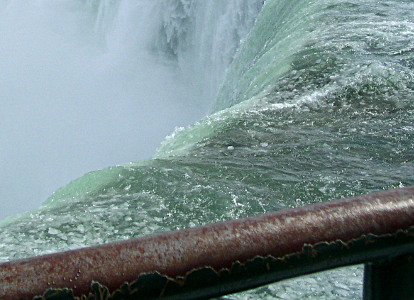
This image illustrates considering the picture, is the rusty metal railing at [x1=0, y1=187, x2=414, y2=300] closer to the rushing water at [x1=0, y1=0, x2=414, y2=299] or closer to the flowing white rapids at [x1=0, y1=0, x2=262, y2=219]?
the rushing water at [x1=0, y1=0, x2=414, y2=299]

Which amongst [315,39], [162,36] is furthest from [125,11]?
[315,39]

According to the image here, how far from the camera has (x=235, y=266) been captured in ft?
2.39

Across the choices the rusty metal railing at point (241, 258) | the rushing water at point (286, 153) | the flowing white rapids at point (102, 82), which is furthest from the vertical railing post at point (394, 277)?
the flowing white rapids at point (102, 82)

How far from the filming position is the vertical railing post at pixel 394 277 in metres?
0.78

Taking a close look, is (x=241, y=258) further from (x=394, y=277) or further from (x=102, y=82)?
(x=102, y=82)

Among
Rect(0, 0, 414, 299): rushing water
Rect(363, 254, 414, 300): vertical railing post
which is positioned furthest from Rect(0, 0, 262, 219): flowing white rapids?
Rect(363, 254, 414, 300): vertical railing post

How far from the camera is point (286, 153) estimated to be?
3871mm

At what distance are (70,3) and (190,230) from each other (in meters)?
14.9

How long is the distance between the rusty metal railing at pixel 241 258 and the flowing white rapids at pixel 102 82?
1065cm

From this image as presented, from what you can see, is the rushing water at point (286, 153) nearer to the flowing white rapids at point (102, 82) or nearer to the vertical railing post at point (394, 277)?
the vertical railing post at point (394, 277)

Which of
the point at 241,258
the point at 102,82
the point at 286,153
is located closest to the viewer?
the point at 241,258

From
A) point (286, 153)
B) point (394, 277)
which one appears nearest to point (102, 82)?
point (286, 153)

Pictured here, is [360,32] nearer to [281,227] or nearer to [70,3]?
[281,227]

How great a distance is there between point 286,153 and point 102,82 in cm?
1016
